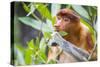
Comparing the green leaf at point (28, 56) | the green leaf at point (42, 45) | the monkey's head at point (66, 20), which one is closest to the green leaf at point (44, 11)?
the monkey's head at point (66, 20)

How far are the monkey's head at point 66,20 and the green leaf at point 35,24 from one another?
10 cm

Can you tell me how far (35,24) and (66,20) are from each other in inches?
12.2

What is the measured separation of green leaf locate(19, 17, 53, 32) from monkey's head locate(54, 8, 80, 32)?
0.10m

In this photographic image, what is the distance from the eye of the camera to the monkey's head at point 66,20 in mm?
1691

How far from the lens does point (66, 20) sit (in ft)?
5.64

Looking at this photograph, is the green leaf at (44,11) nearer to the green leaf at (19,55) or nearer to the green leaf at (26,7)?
the green leaf at (26,7)

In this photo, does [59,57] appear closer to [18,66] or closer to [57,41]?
[57,41]

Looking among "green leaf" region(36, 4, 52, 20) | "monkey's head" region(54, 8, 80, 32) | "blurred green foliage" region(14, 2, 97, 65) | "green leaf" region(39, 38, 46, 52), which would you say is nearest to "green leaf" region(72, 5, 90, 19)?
"monkey's head" region(54, 8, 80, 32)

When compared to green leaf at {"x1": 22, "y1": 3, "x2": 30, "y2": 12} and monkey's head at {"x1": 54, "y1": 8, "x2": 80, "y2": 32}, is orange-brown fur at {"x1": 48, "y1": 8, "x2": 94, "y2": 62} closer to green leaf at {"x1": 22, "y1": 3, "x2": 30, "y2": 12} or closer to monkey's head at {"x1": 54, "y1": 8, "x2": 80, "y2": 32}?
monkey's head at {"x1": 54, "y1": 8, "x2": 80, "y2": 32}

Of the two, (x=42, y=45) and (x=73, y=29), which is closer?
(x=42, y=45)

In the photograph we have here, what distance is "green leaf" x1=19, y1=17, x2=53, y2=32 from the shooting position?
5.16 feet

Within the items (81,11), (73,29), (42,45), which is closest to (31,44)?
(42,45)

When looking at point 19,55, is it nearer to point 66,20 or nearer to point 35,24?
point 35,24
